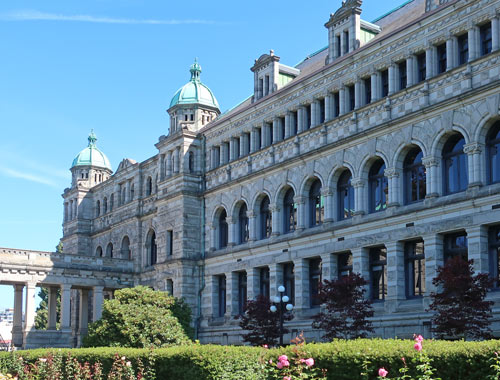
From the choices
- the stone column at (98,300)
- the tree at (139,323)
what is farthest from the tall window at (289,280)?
the stone column at (98,300)

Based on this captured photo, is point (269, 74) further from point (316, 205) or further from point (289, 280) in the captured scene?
point (289, 280)

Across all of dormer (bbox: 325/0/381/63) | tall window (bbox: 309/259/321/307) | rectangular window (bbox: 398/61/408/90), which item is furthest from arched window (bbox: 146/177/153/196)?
rectangular window (bbox: 398/61/408/90)

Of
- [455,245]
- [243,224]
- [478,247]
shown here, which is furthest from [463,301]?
[243,224]

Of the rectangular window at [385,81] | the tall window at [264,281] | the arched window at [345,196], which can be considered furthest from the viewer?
the tall window at [264,281]

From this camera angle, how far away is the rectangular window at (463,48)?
1344 inches

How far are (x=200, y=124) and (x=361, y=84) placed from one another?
18275 millimetres

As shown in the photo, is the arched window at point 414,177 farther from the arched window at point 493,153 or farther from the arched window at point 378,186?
the arched window at point 493,153

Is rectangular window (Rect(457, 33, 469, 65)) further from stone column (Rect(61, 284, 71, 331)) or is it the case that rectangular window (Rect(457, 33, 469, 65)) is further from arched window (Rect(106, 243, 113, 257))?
arched window (Rect(106, 243, 113, 257))

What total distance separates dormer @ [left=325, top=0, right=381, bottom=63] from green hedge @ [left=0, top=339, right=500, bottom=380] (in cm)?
2148

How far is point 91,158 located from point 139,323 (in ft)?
118

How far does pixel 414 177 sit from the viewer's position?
36.1 m

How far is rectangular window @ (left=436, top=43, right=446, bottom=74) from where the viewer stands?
116 feet

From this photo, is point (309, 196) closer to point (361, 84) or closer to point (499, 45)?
point (361, 84)

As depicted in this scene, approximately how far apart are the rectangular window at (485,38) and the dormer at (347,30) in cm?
871
